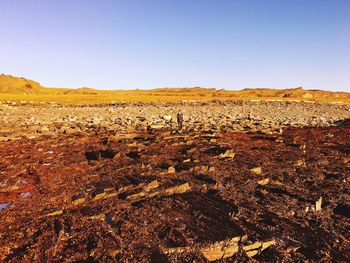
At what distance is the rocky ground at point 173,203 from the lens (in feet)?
15.8

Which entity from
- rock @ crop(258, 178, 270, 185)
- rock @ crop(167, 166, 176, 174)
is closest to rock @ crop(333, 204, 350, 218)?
rock @ crop(258, 178, 270, 185)

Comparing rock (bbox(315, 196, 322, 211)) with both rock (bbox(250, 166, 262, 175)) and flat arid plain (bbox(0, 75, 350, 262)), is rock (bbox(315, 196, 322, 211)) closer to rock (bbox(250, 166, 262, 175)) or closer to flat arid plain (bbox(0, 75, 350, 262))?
flat arid plain (bbox(0, 75, 350, 262))

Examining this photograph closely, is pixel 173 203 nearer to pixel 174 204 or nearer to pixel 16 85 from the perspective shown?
pixel 174 204

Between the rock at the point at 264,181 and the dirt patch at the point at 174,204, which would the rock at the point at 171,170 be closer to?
the dirt patch at the point at 174,204

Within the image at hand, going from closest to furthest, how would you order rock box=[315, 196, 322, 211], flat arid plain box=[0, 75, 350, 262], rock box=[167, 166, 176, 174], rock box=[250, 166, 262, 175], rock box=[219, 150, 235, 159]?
flat arid plain box=[0, 75, 350, 262], rock box=[315, 196, 322, 211], rock box=[167, 166, 176, 174], rock box=[250, 166, 262, 175], rock box=[219, 150, 235, 159]

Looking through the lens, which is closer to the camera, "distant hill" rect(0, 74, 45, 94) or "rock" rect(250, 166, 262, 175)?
"rock" rect(250, 166, 262, 175)

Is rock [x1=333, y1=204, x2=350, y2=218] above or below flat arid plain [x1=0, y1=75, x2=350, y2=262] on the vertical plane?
below

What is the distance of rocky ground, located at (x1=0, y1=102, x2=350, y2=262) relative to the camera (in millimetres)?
4801

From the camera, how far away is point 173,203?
255 inches

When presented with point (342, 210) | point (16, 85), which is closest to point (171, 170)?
point (342, 210)

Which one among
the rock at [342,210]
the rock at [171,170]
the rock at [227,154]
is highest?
the rock at [171,170]

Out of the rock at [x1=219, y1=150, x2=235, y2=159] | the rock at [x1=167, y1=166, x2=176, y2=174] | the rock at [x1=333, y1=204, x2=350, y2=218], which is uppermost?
the rock at [x1=167, y1=166, x2=176, y2=174]

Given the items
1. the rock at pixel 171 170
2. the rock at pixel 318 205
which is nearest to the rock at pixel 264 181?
the rock at pixel 318 205

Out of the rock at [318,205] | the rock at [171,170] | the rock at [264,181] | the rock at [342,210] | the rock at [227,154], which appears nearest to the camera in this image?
the rock at [342,210]
